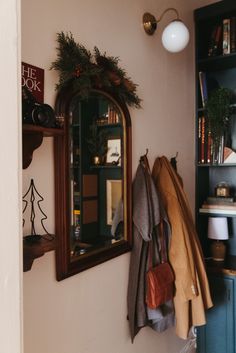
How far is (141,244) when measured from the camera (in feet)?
5.21

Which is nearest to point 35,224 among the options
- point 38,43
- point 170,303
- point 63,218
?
point 63,218

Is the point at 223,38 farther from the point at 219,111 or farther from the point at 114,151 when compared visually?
the point at 114,151

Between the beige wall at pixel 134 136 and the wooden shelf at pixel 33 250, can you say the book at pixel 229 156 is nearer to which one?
the beige wall at pixel 134 136

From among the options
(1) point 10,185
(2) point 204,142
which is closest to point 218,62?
(2) point 204,142

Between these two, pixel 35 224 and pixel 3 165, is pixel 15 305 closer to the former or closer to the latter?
pixel 3 165

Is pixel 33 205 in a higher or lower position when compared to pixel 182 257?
higher

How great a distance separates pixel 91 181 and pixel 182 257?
2.24 feet

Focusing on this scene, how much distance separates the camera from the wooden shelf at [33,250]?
945 millimetres

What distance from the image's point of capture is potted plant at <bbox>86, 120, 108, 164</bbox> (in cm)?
138

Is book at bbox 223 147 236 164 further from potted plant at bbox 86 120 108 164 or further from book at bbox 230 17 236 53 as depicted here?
potted plant at bbox 86 120 108 164

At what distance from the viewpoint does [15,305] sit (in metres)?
→ 0.49

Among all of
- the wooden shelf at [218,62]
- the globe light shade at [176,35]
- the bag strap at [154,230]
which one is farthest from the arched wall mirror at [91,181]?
the wooden shelf at [218,62]

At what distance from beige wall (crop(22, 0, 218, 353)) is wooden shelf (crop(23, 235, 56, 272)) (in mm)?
133

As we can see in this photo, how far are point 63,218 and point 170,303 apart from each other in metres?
0.89
